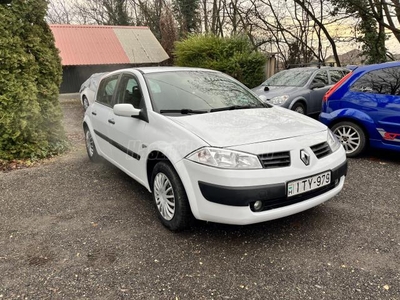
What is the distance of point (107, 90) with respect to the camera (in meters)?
4.62

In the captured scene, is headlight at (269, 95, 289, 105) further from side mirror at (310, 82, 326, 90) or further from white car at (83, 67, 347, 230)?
white car at (83, 67, 347, 230)

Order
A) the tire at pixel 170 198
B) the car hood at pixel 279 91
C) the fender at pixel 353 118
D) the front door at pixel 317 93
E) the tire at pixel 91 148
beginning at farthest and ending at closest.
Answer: the front door at pixel 317 93 < the car hood at pixel 279 91 < the tire at pixel 91 148 < the fender at pixel 353 118 < the tire at pixel 170 198

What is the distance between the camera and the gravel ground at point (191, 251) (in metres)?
2.38

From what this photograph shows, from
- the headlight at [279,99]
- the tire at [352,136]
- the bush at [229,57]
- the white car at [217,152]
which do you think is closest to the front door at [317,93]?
the headlight at [279,99]

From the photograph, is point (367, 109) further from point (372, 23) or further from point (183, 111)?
point (372, 23)

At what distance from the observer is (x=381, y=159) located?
209 inches

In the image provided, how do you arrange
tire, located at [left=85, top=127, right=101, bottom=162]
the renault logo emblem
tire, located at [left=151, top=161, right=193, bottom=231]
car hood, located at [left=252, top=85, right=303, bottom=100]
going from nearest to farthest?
the renault logo emblem < tire, located at [left=151, top=161, right=193, bottom=231] < tire, located at [left=85, top=127, right=101, bottom=162] < car hood, located at [left=252, top=85, right=303, bottom=100]

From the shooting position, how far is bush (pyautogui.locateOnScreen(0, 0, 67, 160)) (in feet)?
17.9

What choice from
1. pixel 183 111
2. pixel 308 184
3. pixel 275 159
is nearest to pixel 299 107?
pixel 183 111

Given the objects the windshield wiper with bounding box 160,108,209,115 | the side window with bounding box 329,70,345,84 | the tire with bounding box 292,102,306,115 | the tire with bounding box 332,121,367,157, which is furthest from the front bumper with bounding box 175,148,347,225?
the side window with bounding box 329,70,345,84

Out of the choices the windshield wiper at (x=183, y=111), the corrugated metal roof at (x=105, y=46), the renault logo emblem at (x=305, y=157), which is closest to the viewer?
the renault logo emblem at (x=305, y=157)

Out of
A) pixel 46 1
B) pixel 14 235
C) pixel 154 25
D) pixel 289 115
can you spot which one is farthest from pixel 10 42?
pixel 154 25

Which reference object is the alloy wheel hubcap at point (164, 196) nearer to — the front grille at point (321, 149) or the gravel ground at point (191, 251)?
the gravel ground at point (191, 251)

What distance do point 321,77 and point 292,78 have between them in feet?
2.63
